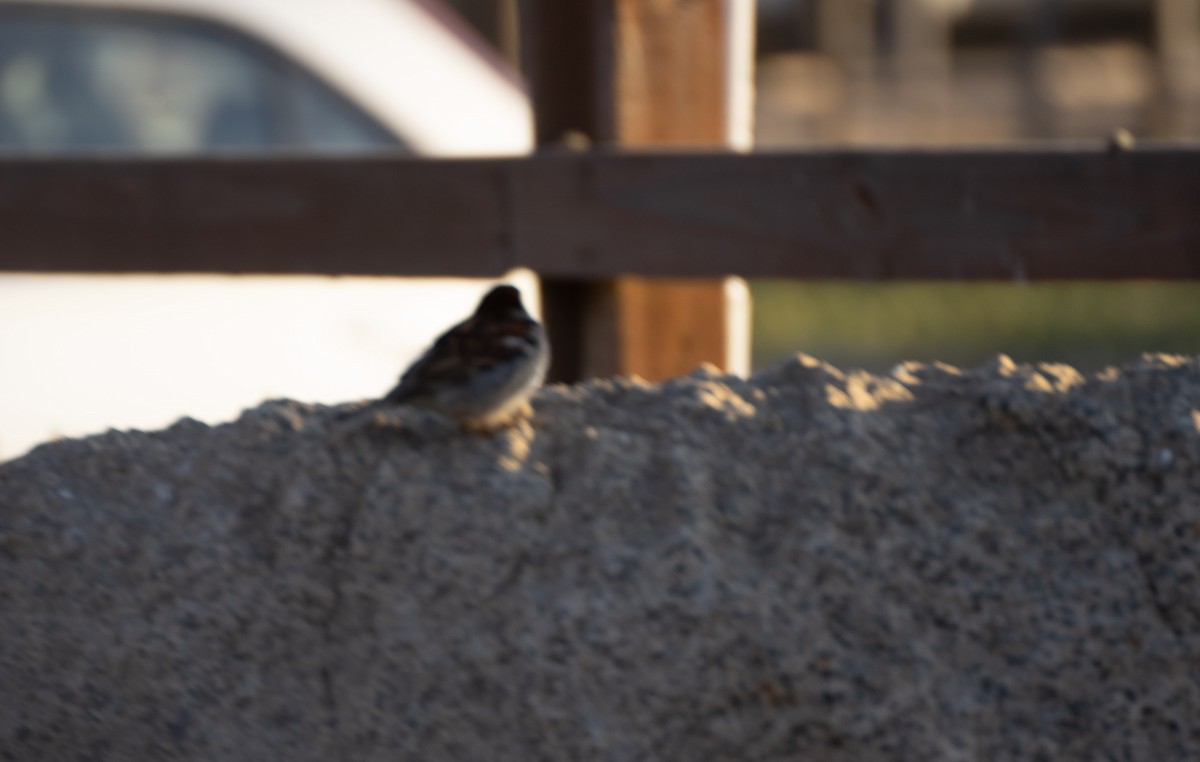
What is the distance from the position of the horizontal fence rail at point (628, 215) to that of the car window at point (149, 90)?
45.8 inches

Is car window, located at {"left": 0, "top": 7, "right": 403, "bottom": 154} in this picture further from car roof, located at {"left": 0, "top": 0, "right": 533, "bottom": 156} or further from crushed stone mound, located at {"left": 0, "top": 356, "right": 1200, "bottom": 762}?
crushed stone mound, located at {"left": 0, "top": 356, "right": 1200, "bottom": 762}

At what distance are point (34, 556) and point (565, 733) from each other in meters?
0.85

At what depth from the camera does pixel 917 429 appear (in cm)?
246

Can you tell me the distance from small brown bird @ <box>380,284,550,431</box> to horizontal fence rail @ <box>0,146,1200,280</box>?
753 millimetres

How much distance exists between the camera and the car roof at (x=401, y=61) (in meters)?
5.62

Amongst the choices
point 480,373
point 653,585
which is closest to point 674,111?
point 480,373

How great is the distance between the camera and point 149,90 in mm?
5473

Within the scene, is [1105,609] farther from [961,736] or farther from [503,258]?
[503,258]

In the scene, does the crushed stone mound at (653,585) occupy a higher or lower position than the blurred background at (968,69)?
lower

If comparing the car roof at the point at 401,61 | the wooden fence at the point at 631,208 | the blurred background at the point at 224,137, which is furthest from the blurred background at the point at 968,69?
the wooden fence at the point at 631,208

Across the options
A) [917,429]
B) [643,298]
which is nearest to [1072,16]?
[643,298]

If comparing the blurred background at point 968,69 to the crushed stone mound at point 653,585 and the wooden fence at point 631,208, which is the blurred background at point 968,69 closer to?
the wooden fence at point 631,208

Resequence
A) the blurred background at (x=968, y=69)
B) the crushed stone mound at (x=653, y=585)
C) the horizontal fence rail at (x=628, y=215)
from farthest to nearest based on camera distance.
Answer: the blurred background at (x=968, y=69) → the horizontal fence rail at (x=628, y=215) → the crushed stone mound at (x=653, y=585)

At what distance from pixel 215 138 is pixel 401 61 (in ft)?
2.59
